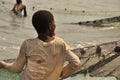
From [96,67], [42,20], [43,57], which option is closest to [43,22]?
[42,20]

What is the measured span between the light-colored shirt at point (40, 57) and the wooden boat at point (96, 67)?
1065 millimetres

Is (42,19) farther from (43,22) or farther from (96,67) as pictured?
(96,67)

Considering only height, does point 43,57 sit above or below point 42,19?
below

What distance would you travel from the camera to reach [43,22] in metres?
3.26

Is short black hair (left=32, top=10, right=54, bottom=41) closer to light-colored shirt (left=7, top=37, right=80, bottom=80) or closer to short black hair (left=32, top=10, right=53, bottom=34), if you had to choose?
short black hair (left=32, top=10, right=53, bottom=34)

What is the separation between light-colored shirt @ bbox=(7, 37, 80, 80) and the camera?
3357 mm

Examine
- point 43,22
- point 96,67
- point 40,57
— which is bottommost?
point 96,67

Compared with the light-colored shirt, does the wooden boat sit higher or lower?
lower

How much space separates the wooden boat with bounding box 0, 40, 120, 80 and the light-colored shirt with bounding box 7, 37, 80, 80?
1.06m

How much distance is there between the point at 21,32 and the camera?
43.3 ft

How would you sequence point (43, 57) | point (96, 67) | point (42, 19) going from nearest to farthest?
point (42, 19) < point (43, 57) < point (96, 67)

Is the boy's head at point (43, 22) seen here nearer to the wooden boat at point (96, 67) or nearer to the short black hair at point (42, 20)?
the short black hair at point (42, 20)

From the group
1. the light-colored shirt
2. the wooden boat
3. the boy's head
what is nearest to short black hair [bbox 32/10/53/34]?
the boy's head

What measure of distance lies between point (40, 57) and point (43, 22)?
32 cm
